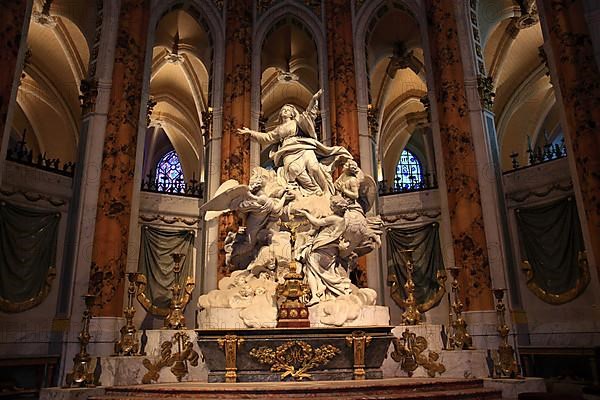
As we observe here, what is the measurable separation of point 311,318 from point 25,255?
5.95 m

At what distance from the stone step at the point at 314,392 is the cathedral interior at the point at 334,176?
3.80 feet

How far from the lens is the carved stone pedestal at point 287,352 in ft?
19.9

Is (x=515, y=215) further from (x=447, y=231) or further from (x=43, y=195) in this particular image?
(x=43, y=195)

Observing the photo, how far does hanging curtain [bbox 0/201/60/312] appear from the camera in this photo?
30.1ft

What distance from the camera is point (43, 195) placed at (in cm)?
991

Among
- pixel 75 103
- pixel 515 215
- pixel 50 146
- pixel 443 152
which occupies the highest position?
pixel 75 103

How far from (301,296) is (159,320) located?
5872mm

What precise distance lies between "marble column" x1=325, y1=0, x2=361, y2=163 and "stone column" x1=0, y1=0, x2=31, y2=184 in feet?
19.2

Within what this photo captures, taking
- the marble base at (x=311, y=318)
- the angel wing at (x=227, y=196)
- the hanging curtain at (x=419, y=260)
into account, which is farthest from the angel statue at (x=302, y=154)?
the hanging curtain at (x=419, y=260)

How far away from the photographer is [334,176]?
1010cm

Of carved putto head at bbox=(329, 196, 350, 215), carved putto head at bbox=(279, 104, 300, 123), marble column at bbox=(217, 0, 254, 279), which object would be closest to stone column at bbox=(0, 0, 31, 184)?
marble column at bbox=(217, 0, 254, 279)

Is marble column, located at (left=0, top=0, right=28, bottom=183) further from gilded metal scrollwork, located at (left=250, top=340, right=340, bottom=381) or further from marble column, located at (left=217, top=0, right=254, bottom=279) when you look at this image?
gilded metal scrollwork, located at (left=250, top=340, right=340, bottom=381)

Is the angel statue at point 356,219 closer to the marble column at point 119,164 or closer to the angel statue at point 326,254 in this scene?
the angel statue at point 326,254

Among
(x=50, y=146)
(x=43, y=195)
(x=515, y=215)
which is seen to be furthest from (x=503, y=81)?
(x=50, y=146)
